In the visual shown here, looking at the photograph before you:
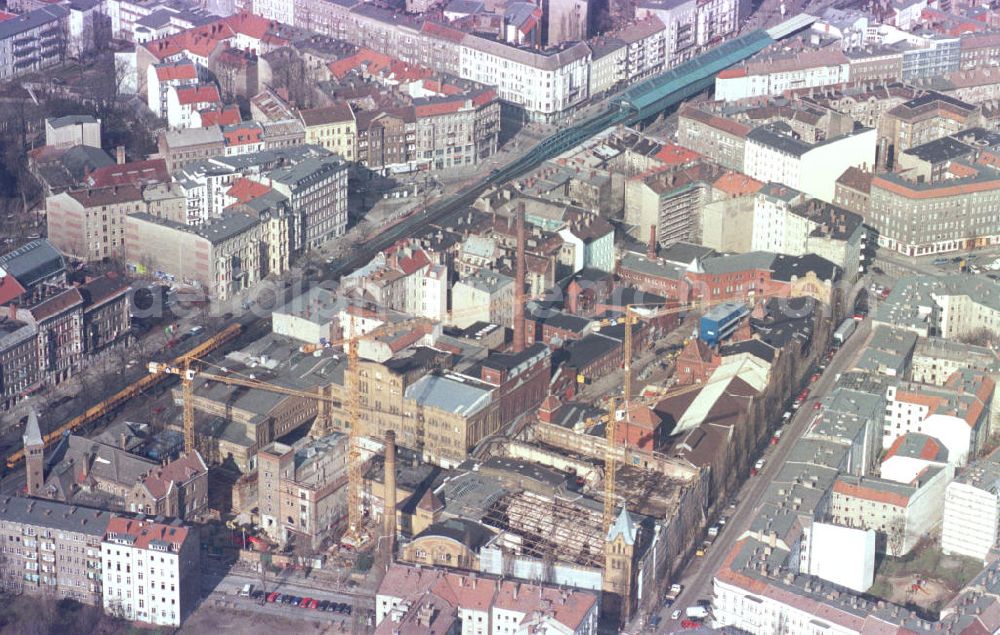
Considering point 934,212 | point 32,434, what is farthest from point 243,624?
point 934,212

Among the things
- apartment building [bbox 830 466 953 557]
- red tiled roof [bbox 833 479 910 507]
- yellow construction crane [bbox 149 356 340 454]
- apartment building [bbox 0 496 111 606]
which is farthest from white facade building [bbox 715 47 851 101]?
apartment building [bbox 0 496 111 606]

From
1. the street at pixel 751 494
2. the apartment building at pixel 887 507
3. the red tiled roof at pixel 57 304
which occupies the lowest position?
the street at pixel 751 494

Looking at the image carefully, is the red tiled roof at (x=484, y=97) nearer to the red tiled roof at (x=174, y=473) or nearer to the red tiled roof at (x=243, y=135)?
the red tiled roof at (x=243, y=135)

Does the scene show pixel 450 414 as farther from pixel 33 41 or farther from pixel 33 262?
pixel 33 41

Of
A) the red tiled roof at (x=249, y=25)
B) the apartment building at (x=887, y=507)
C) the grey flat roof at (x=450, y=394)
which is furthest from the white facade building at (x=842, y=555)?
the red tiled roof at (x=249, y=25)

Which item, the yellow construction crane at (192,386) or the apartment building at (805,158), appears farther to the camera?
the apartment building at (805,158)

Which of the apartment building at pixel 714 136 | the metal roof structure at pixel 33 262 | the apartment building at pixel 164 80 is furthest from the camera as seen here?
the apartment building at pixel 164 80

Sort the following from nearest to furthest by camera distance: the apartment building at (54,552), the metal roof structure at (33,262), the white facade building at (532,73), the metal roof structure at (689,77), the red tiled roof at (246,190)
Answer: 1. the apartment building at (54,552)
2. the metal roof structure at (33,262)
3. the red tiled roof at (246,190)
4. the white facade building at (532,73)
5. the metal roof structure at (689,77)
